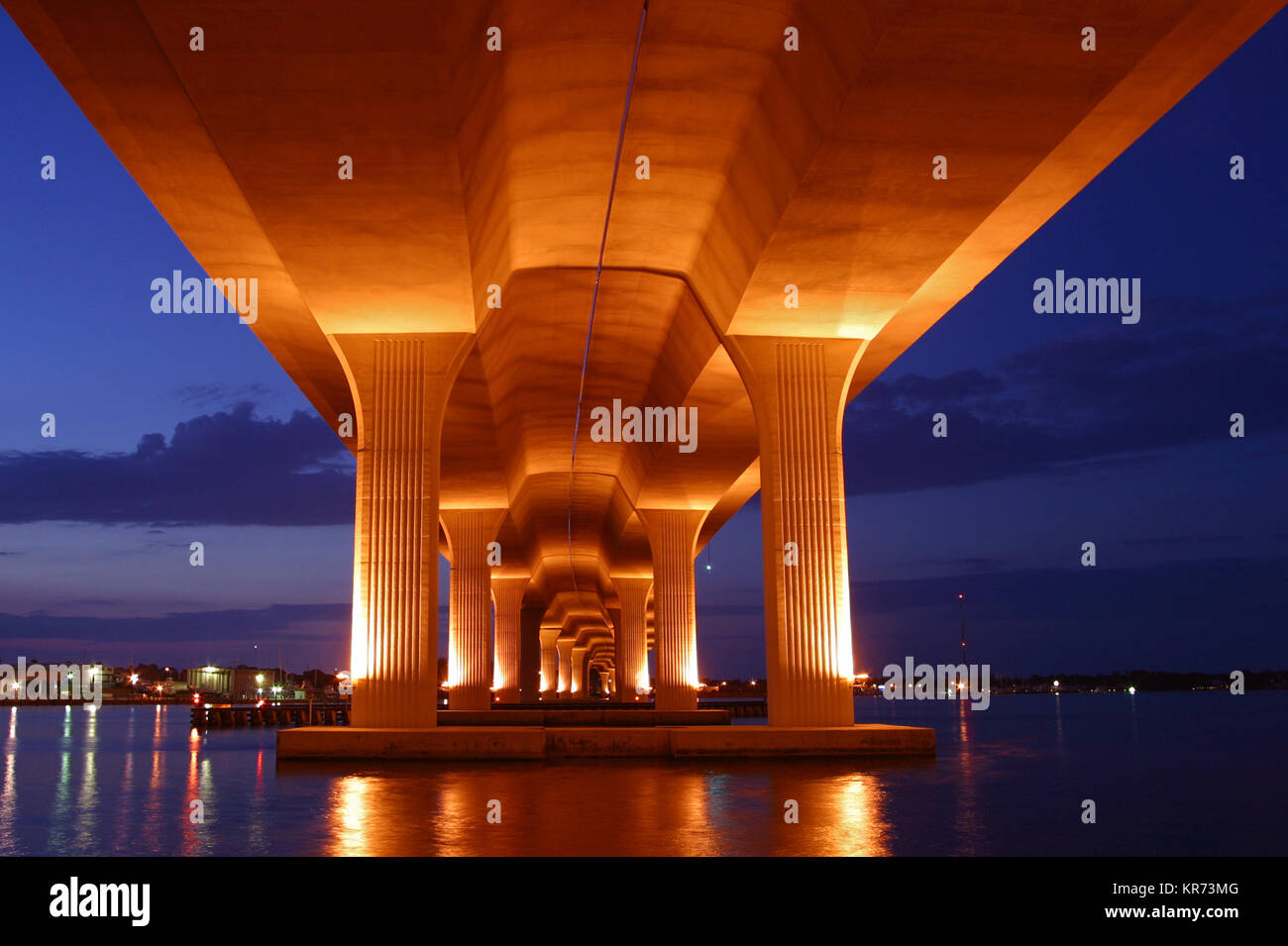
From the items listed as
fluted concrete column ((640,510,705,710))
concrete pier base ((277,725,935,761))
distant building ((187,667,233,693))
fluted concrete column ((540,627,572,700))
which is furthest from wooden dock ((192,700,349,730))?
distant building ((187,667,233,693))

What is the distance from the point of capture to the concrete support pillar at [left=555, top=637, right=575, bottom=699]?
13188cm

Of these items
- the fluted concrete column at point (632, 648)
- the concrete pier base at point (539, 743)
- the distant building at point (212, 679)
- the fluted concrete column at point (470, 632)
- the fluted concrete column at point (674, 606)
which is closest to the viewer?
the concrete pier base at point (539, 743)

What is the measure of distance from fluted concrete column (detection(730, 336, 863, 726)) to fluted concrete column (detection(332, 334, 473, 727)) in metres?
6.17

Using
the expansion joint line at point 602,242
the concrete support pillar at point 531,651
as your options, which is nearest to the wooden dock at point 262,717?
the expansion joint line at point 602,242

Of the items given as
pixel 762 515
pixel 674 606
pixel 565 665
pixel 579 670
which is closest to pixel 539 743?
pixel 762 515

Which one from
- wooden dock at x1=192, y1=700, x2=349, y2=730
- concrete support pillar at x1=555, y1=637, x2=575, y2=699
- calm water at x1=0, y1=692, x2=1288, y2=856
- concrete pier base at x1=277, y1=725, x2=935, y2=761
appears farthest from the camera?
concrete support pillar at x1=555, y1=637, x2=575, y2=699

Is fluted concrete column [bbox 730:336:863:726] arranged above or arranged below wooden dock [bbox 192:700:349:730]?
above

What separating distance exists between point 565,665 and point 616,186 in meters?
130

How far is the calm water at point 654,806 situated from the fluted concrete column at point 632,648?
40.4 meters

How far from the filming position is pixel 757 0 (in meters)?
13.3

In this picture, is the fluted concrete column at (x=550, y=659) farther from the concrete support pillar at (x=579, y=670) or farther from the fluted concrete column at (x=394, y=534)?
the fluted concrete column at (x=394, y=534)

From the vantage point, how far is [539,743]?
1938 cm

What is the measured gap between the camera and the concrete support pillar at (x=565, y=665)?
13188cm

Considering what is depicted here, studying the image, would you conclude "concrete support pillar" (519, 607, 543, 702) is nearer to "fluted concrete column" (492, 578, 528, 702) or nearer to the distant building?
"fluted concrete column" (492, 578, 528, 702)
